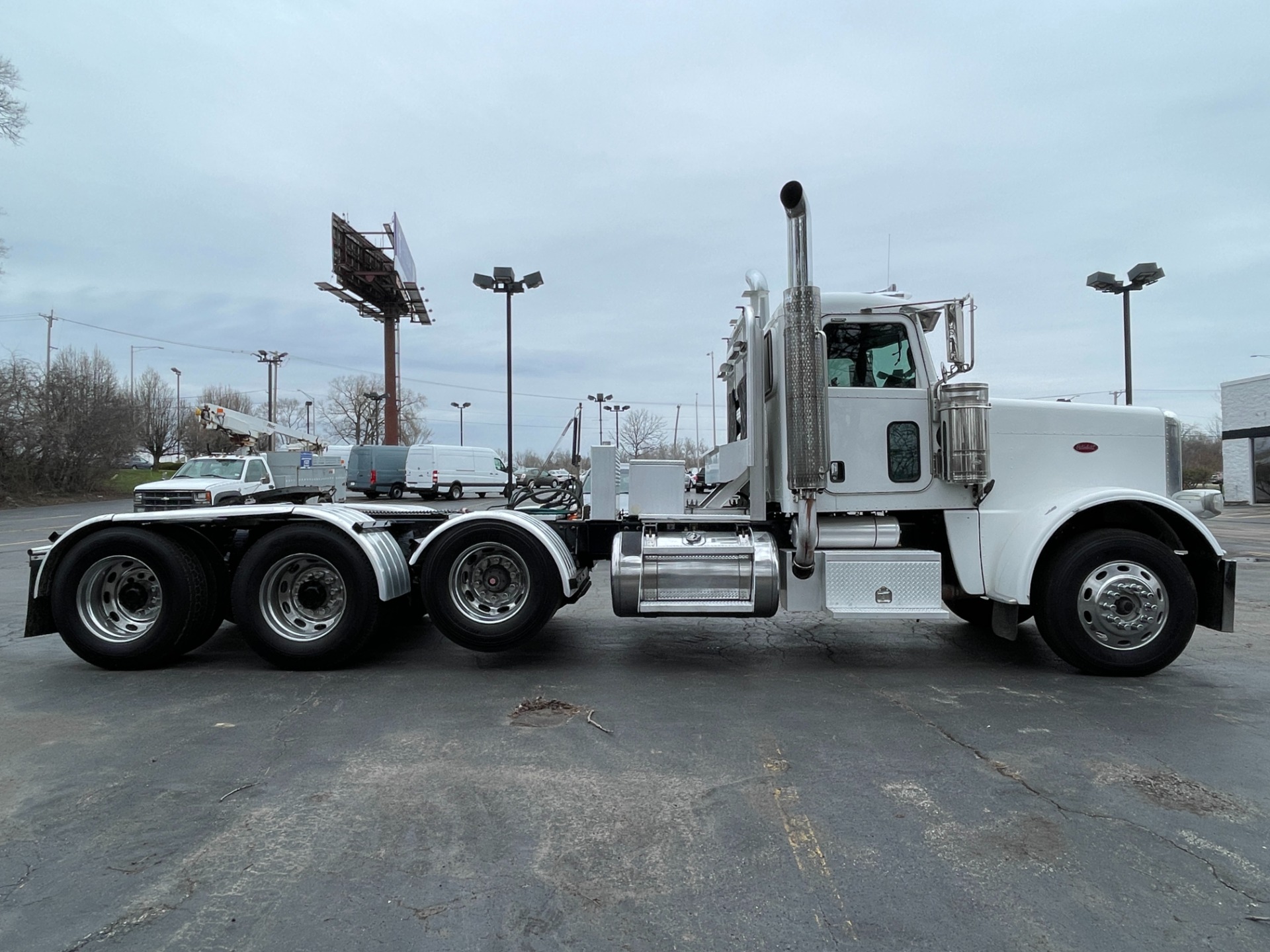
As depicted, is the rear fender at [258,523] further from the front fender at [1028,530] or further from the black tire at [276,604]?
the front fender at [1028,530]

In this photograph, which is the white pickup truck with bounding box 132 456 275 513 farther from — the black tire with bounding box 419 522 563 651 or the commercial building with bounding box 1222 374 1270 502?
the commercial building with bounding box 1222 374 1270 502

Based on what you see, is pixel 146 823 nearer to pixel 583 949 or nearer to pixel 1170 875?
pixel 583 949

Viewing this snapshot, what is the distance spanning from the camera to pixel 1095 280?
17.0 m

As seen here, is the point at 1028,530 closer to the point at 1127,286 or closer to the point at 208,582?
the point at 208,582

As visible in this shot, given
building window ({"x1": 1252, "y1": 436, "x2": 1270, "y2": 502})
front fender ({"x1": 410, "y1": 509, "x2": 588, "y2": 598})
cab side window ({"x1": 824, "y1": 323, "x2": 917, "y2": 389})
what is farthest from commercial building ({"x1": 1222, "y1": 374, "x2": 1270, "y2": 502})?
front fender ({"x1": 410, "y1": 509, "x2": 588, "y2": 598})

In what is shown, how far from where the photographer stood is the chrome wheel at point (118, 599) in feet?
19.2

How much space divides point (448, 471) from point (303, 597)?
2778 cm

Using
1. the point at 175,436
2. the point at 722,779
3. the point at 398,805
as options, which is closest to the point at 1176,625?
the point at 722,779

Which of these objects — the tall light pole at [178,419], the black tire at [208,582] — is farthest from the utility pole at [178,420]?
the black tire at [208,582]

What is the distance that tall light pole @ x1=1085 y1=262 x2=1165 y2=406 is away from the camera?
1664cm

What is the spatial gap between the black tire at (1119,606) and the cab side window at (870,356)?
1816mm

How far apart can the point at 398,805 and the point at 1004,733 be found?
3.37 m

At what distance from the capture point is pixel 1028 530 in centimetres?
568

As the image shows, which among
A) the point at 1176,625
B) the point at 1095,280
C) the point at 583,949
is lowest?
the point at 583,949
